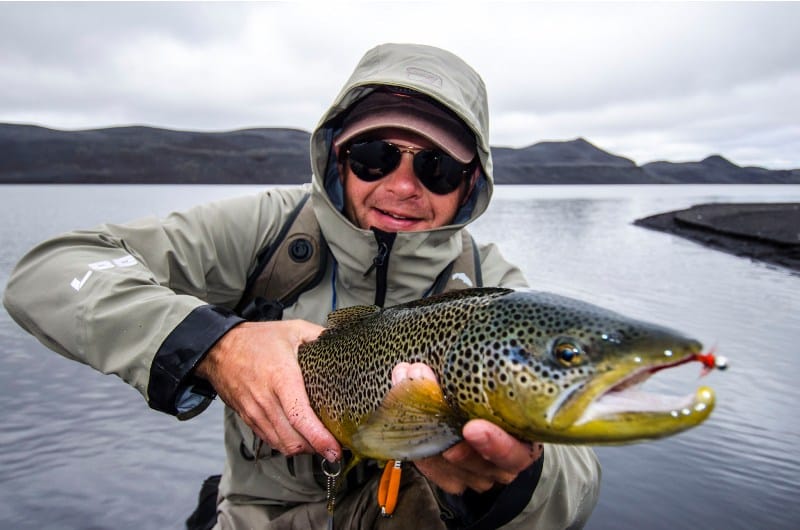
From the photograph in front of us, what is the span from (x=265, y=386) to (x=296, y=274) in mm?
1044

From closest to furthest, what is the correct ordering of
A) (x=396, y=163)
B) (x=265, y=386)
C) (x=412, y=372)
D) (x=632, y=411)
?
(x=632, y=411) → (x=412, y=372) → (x=265, y=386) → (x=396, y=163)

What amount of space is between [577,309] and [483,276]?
4.93ft

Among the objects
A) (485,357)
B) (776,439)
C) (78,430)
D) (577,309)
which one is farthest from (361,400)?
(776,439)

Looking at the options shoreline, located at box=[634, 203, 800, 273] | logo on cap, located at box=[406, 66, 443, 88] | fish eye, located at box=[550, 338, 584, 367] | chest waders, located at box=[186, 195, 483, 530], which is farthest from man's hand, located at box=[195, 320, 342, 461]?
shoreline, located at box=[634, 203, 800, 273]

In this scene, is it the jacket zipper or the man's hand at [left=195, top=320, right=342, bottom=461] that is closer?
the man's hand at [left=195, top=320, right=342, bottom=461]

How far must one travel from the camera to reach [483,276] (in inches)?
138

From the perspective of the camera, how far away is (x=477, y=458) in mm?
2160

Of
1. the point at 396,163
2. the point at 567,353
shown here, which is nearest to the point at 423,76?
the point at 396,163

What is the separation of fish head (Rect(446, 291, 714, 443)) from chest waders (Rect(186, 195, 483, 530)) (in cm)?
A: 113

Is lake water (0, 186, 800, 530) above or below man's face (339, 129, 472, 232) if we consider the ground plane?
below

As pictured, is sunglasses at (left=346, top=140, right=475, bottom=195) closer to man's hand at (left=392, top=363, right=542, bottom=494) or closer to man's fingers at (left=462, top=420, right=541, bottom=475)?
man's hand at (left=392, top=363, right=542, bottom=494)

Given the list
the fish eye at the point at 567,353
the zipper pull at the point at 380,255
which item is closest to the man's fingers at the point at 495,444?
the fish eye at the point at 567,353

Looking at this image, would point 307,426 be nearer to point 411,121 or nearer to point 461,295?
point 461,295

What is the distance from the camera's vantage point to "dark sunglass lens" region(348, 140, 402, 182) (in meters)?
3.26
